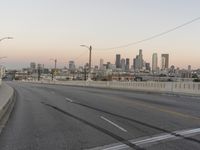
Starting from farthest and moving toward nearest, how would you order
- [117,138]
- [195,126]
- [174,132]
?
[195,126] → [174,132] → [117,138]

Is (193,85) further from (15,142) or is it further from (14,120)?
(15,142)

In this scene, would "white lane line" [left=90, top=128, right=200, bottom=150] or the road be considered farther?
the road

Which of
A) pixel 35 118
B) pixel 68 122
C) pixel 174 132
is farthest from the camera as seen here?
pixel 35 118

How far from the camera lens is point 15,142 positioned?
10.9 m

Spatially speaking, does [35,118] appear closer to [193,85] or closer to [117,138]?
[117,138]

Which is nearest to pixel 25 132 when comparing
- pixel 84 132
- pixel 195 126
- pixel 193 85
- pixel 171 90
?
pixel 84 132

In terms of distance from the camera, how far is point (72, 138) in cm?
1159

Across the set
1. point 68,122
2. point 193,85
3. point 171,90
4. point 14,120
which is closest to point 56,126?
point 68,122

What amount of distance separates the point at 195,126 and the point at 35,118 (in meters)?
6.44

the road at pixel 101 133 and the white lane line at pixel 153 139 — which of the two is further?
the road at pixel 101 133

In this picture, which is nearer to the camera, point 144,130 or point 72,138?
point 72,138

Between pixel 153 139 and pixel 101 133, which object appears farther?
pixel 101 133

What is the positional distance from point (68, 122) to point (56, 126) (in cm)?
118

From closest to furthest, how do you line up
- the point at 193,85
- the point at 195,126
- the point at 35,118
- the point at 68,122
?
the point at 195,126, the point at 68,122, the point at 35,118, the point at 193,85
